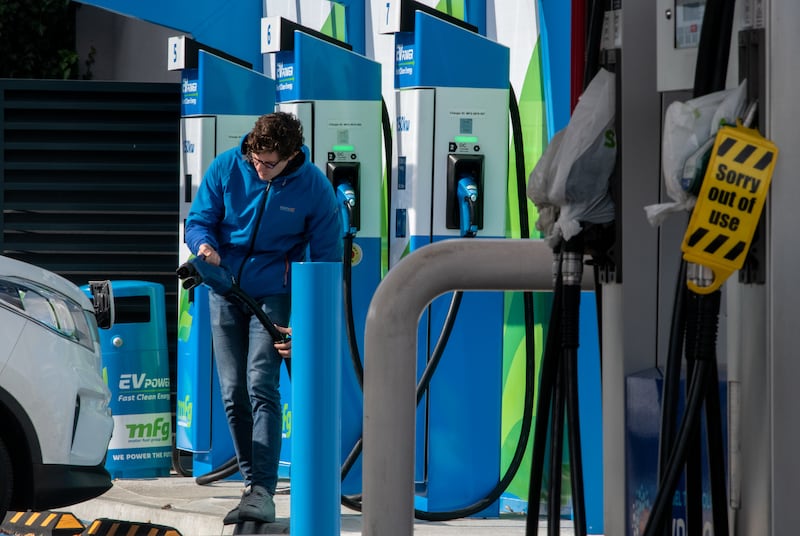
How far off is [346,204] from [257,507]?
1.63 m

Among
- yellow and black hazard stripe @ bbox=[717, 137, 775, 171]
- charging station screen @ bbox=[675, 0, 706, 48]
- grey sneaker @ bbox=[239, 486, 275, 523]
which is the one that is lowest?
grey sneaker @ bbox=[239, 486, 275, 523]

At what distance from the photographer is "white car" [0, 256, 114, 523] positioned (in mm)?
5582

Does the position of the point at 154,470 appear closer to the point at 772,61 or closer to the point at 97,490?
the point at 97,490

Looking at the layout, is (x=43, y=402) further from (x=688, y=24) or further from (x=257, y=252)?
(x=688, y=24)

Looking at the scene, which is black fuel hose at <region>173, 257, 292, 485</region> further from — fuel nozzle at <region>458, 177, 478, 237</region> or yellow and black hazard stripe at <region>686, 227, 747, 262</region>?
yellow and black hazard stripe at <region>686, 227, 747, 262</region>

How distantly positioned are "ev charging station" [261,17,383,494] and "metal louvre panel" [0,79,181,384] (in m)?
2.07

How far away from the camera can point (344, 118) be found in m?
6.80

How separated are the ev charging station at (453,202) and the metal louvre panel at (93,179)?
2.64 meters

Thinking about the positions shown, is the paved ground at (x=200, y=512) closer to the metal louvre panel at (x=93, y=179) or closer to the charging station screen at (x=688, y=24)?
the metal louvre panel at (x=93, y=179)

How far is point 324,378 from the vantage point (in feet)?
14.1

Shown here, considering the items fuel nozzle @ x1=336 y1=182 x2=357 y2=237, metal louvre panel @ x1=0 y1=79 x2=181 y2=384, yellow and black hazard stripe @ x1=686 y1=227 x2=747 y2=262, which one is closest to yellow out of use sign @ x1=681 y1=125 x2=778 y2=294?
yellow and black hazard stripe @ x1=686 y1=227 x2=747 y2=262

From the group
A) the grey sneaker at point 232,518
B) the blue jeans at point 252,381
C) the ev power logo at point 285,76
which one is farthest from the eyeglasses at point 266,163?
the grey sneaker at point 232,518

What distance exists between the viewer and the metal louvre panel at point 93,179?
873 centimetres

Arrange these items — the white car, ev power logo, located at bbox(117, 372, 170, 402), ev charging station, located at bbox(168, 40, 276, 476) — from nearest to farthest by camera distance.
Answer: the white car
ev charging station, located at bbox(168, 40, 276, 476)
ev power logo, located at bbox(117, 372, 170, 402)
